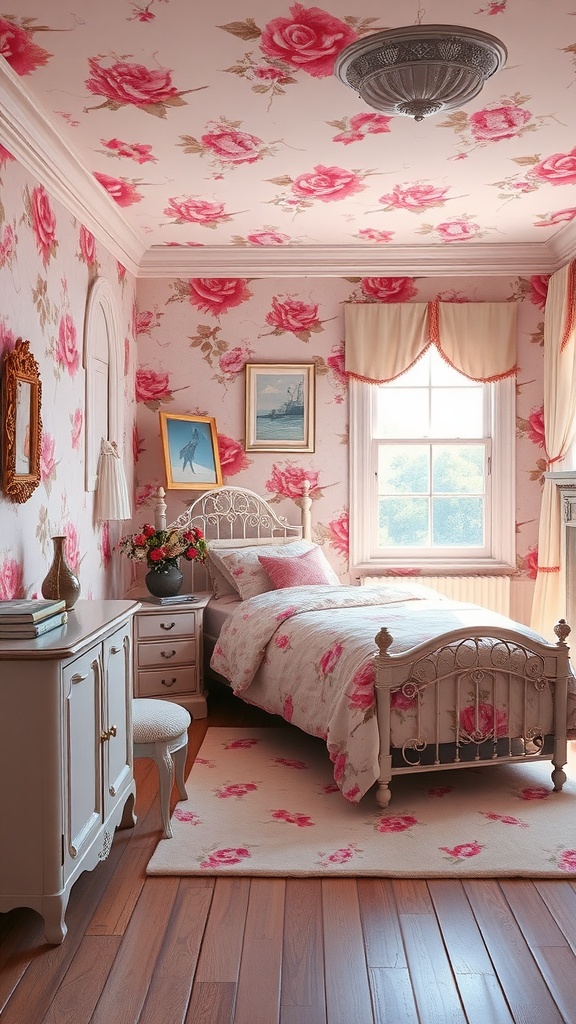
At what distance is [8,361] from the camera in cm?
329

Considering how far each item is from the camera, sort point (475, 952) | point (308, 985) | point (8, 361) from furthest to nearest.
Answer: point (8, 361) < point (475, 952) < point (308, 985)

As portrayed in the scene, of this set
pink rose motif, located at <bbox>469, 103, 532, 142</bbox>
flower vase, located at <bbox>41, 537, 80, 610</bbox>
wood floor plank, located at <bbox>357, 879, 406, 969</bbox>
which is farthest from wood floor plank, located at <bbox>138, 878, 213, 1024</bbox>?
pink rose motif, located at <bbox>469, 103, 532, 142</bbox>

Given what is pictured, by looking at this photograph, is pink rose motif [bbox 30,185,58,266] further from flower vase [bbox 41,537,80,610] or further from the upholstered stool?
the upholstered stool

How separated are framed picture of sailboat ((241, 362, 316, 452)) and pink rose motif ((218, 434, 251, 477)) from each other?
0.07 metres

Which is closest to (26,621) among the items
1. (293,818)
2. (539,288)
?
(293,818)

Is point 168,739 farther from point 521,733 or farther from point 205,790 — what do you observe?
point 521,733

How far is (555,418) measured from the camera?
5.60 m

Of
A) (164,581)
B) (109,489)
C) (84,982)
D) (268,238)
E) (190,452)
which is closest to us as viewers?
(84,982)

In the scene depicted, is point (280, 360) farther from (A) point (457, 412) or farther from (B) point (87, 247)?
(B) point (87, 247)

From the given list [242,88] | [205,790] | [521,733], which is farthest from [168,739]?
[242,88]

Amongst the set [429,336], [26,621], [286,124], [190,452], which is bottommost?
[26,621]

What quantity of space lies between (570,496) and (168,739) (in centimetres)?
272

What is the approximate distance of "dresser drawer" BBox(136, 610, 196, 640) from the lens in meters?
4.96

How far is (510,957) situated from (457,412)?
4.02 m
